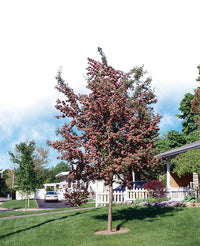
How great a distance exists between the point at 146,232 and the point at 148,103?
452 centimetres

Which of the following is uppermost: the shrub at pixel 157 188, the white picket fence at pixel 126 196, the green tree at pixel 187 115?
the green tree at pixel 187 115

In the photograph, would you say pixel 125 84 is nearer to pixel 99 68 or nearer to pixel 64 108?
pixel 99 68

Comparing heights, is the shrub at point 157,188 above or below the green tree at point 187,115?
below

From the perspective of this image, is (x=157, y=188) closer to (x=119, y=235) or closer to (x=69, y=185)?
(x=119, y=235)

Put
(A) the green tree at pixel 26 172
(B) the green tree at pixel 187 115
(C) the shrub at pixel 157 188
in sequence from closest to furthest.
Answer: (C) the shrub at pixel 157 188
(A) the green tree at pixel 26 172
(B) the green tree at pixel 187 115

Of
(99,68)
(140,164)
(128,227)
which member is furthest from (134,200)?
(99,68)

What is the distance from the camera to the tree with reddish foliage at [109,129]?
9219mm

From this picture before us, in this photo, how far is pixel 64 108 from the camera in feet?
33.1

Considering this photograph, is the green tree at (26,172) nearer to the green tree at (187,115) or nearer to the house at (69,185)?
the house at (69,185)

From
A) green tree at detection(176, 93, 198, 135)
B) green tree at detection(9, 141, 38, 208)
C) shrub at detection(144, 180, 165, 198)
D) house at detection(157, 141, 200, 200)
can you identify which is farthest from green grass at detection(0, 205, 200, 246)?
green tree at detection(176, 93, 198, 135)

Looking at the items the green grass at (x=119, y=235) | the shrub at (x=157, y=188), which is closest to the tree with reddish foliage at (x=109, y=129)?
the green grass at (x=119, y=235)

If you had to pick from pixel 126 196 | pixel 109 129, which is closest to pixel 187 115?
pixel 126 196

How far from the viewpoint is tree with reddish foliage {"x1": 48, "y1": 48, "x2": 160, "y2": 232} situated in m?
9.22

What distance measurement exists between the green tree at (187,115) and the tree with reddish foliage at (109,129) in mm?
27137
